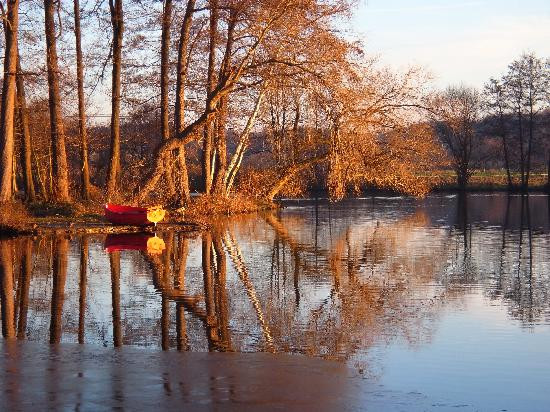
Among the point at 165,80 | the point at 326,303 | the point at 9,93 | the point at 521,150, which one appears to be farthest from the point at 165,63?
the point at 521,150

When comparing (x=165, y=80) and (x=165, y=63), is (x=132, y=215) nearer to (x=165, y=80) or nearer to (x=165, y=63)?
(x=165, y=80)

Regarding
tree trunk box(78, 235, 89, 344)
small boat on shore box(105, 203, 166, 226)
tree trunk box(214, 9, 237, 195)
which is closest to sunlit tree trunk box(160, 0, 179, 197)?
tree trunk box(214, 9, 237, 195)

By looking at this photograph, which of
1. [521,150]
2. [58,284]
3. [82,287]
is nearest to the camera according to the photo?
[82,287]

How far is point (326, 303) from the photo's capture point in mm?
13883

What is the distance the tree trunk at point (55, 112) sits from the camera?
32.7 meters

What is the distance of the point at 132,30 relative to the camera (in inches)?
1419

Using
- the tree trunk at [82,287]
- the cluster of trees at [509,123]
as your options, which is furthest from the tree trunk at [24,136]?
the cluster of trees at [509,123]

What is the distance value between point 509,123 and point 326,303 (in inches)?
2709

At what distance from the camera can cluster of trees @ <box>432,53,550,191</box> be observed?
73.9 metres

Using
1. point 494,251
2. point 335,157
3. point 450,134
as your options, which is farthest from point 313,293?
point 450,134

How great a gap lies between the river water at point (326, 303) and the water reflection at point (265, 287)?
4cm

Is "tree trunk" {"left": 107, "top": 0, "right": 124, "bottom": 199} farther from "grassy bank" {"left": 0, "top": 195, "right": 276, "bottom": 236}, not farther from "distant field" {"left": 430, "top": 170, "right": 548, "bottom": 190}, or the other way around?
"distant field" {"left": 430, "top": 170, "right": 548, "bottom": 190}

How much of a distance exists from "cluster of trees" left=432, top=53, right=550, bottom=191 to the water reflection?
1886 inches

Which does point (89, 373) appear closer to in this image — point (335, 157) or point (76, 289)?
point (76, 289)
